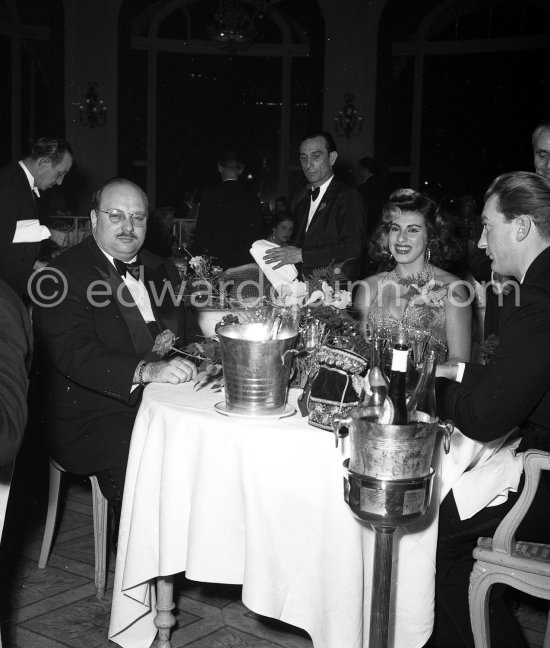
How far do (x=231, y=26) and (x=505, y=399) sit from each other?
7.83 meters

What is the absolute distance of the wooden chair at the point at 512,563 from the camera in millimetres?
1962

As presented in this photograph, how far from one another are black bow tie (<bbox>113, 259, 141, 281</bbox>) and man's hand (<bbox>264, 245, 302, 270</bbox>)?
68 cm

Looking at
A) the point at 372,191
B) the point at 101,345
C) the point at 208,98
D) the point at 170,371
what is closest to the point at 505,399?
the point at 170,371

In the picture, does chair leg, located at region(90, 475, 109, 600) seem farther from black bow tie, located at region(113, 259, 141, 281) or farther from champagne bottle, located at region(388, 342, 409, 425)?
champagne bottle, located at region(388, 342, 409, 425)

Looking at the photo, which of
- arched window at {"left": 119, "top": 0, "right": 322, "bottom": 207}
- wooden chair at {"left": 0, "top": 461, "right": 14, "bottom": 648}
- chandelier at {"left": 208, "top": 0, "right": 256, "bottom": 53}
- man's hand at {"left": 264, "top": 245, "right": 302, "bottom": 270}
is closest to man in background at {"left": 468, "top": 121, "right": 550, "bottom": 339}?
man's hand at {"left": 264, "top": 245, "right": 302, "bottom": 270}

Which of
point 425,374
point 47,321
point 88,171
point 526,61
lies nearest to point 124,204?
point 47,321

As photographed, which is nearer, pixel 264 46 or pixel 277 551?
pixel 277 551

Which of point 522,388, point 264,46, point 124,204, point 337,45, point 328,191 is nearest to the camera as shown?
point 522,388

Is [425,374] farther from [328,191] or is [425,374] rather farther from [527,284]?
[328,191]

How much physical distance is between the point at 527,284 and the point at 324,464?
705 mm

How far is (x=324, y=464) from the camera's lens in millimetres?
1959

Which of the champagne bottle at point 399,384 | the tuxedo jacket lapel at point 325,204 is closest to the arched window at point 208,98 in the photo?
the tuxedo jacket lapel at point 325,204

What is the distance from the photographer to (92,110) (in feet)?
33.9

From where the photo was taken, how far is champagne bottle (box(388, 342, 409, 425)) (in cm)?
151
